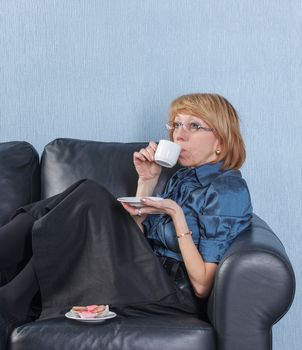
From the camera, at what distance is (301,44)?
2.66 m

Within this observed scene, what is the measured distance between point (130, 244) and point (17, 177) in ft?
2.13

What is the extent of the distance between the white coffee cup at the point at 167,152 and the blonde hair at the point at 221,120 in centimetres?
16

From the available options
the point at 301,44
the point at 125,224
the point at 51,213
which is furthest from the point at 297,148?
the point at 51,213

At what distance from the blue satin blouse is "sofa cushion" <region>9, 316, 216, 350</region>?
0.87ft

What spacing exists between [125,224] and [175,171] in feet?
1.55

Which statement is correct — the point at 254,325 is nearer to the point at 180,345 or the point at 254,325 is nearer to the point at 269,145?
the point at 180,345

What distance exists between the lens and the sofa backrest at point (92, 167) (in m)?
2.40

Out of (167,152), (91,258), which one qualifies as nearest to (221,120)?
(167,152)

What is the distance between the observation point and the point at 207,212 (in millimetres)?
2018

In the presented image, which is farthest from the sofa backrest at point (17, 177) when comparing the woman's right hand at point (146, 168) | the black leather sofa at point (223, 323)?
the black leather sofa at point (223, 323)

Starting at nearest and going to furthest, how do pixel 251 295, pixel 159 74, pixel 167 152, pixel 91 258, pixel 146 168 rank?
pixel 251 295
pixel 91 258
pixel 167 152
pixel 146 168
pixel 159 74

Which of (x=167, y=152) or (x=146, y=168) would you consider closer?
(x=167, y=152)

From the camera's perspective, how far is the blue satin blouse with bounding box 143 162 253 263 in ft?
6.49

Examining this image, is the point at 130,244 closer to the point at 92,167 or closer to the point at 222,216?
the point at 222,216
